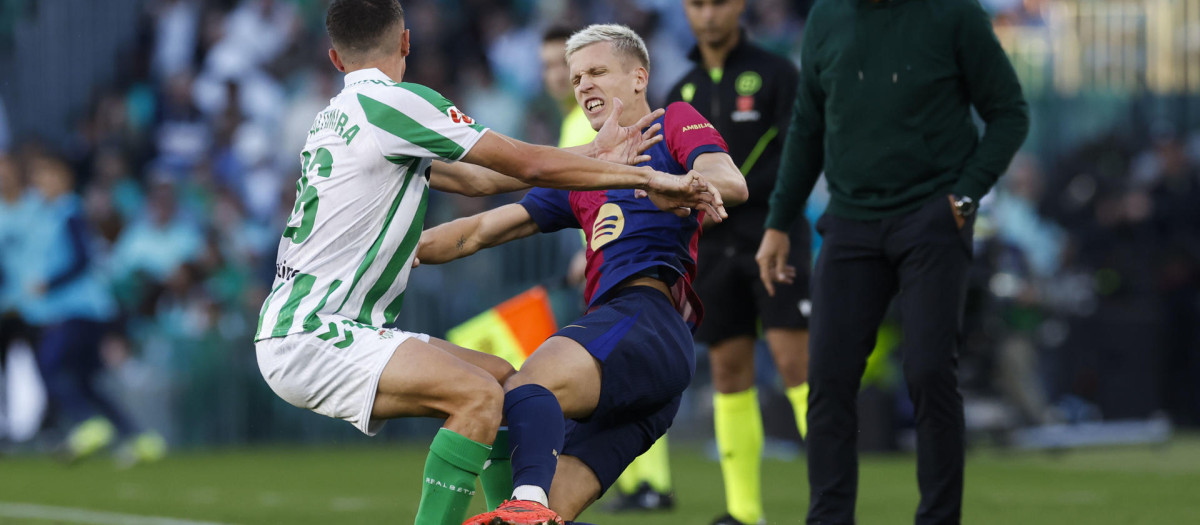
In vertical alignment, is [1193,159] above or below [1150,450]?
above

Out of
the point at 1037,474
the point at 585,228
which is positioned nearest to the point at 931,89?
the point at 585,228

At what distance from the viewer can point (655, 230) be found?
4633mm

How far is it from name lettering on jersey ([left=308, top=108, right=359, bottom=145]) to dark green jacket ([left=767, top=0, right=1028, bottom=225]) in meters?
1.86

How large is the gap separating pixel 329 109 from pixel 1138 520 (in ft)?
15.1

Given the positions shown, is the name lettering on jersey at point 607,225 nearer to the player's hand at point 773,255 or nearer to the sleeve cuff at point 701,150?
the sleeve cuff at point 701,150

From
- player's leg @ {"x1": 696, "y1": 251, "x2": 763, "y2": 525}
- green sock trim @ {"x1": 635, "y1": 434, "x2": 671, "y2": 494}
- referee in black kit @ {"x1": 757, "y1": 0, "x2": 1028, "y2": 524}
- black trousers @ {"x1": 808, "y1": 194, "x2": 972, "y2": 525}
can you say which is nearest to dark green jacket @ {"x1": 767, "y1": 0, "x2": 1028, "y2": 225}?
referee in black kit @ {"x1": 757, "y1": 0, "x2": 1028, "y2": 524}

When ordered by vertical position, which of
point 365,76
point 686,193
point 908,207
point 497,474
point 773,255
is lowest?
point 497,474

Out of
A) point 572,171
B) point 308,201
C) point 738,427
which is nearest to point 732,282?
point 738,427

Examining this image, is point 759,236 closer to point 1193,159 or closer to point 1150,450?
point 1150,450

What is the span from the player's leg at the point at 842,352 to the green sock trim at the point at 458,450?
1498 mm

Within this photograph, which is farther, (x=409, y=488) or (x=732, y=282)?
(x=409, y=488)

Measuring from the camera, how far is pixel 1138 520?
711cm

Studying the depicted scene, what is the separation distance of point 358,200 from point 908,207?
76.3 inches

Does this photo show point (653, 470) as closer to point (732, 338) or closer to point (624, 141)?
point (732, 338)
